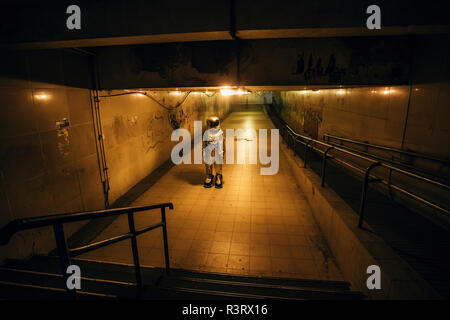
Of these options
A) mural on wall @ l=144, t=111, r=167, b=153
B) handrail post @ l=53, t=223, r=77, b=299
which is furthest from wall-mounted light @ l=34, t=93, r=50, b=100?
mural on wall @ l=144, t=111, r=167, b=153

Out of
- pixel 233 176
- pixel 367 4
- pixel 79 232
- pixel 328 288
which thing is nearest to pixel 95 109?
pixel 79 232

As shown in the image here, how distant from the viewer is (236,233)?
175 inches

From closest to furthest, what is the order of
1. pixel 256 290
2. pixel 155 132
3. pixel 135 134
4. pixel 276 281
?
pixel 256 290, pixel 276 281, pixel 135 134, pixel 155 132

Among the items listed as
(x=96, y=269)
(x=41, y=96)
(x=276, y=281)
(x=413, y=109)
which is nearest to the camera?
(x=96, y=269)

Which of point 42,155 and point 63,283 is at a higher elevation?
point 42,155

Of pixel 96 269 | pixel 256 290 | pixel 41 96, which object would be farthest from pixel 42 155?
pixel 256 290

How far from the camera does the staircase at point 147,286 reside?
81.9 inches

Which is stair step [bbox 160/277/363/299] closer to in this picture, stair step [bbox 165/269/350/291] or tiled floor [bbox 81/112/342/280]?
stair step [bbox 165/269/350/291]

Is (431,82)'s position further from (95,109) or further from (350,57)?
(95,109)

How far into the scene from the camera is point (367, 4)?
2.36 m

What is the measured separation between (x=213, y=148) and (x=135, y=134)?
2.26 meters

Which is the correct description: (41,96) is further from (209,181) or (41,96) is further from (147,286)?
(209,181)
